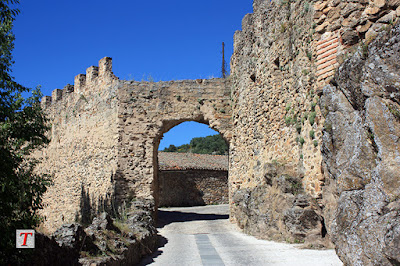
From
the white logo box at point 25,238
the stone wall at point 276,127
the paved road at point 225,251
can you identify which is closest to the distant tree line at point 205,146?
the stone wall at point 276,127

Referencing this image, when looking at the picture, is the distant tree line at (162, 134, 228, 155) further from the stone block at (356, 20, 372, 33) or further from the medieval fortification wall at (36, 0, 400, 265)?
the stone block at (356, 20, 372, 33)

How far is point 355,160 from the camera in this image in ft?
19.5

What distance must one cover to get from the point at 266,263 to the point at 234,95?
28.2 ft

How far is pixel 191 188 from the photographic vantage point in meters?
26.3

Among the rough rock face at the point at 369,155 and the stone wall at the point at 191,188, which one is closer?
the rough rock face at the point at 369,155

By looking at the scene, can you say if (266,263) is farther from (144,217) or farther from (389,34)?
(144,217)

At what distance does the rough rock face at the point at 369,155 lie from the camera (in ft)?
16.8

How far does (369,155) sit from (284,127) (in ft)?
16.7

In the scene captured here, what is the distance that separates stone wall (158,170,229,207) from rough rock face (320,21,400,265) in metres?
20.0

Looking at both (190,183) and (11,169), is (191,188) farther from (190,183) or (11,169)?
(11,169)

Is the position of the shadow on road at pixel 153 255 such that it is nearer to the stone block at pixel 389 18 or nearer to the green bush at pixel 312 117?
the green bush at pixel 312 117

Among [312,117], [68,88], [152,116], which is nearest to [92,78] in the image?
[68,88]

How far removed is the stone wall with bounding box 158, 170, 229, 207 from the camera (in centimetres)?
2580

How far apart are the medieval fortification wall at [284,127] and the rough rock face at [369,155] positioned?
0.7 inches
